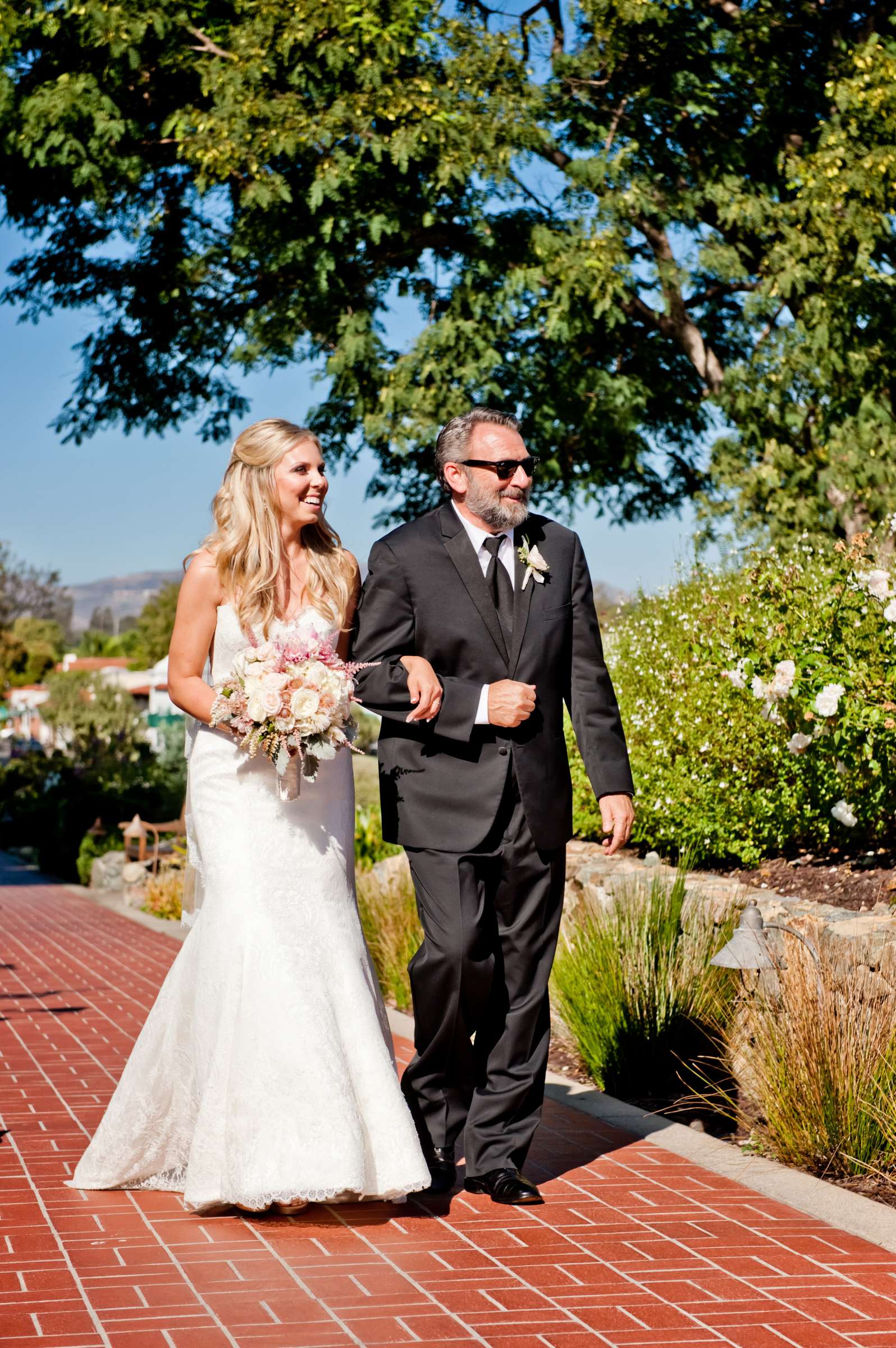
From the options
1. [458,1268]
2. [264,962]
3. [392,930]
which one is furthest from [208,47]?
[458,1268]

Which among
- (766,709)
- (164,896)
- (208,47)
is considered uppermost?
(208,47)

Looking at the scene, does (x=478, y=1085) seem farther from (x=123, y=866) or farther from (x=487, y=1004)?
(x=123, y=866)

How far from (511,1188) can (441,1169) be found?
246 mm

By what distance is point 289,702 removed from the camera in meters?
4.64

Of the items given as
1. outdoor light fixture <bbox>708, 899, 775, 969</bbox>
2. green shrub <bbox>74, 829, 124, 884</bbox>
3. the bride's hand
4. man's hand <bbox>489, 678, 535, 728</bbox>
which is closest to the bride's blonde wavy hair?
the bride's hand

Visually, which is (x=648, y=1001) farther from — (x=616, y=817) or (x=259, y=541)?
(x=259, y=541)

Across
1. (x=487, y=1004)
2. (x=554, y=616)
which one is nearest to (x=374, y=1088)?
(x=487, y=1004)

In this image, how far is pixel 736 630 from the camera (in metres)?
8.48

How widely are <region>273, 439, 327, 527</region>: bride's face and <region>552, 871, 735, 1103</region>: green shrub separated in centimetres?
257

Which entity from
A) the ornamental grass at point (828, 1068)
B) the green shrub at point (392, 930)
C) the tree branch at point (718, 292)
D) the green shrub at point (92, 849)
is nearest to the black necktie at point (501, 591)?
the ornamental grass at point (828, 1068)

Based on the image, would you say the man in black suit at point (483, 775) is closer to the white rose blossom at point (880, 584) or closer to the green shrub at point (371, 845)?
the white rose blossom at point (880, 584)

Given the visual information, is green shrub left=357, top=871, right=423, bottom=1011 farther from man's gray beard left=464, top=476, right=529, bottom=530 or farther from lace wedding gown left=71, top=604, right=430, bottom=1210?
man's gray beard left=464, top=476, right=529, bottom=530

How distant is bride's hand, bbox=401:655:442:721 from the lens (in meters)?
4.73

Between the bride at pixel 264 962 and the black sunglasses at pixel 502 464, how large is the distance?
49 centimetres
